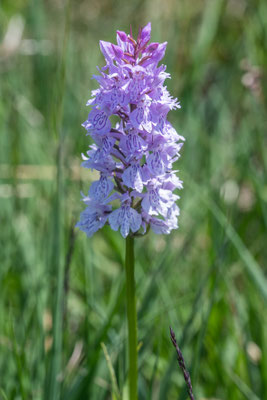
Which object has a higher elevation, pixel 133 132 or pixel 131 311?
pixel 133 132

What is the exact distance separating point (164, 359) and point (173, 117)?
2.39 m

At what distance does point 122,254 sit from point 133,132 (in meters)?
1.57

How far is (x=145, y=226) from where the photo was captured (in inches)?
62.5

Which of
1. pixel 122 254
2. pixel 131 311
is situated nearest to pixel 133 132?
pixel 131 311

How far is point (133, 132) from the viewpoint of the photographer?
1477 millimetres

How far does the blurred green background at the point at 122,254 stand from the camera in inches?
78.7

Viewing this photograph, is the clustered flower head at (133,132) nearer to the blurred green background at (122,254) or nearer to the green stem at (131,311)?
the green stem at (131,311)

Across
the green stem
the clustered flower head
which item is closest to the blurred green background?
Answer: the green stem

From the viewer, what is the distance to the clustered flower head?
1.46 metres

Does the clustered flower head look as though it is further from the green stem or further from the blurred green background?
the blurred green background

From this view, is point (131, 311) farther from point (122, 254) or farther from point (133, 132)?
point (122, 254)

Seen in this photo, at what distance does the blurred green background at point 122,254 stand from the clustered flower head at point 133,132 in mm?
320

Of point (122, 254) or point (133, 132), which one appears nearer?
point (133, 132)

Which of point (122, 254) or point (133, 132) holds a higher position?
point (133, 132)
